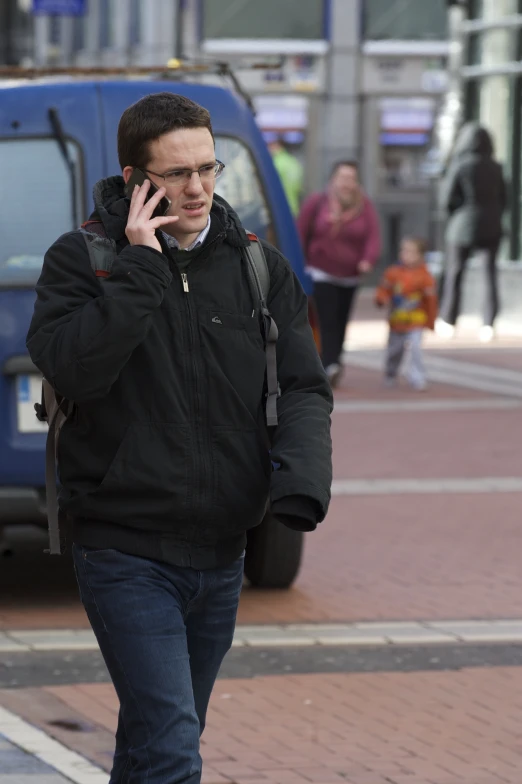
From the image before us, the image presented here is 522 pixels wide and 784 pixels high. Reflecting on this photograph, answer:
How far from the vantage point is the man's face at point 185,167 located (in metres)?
3.79

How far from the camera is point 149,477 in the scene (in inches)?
149

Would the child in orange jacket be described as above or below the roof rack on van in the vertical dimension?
below

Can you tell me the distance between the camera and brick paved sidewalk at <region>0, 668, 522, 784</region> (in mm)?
5309

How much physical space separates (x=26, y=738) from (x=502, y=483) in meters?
5.46

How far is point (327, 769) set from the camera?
531cm

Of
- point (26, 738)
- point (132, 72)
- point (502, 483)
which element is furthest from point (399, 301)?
point (26, 738)

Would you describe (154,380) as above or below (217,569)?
above

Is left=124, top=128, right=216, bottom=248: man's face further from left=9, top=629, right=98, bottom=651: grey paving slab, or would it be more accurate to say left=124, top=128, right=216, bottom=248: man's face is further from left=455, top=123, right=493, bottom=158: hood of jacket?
left=455, top=123, right=493, bottom=158: hood of jacket

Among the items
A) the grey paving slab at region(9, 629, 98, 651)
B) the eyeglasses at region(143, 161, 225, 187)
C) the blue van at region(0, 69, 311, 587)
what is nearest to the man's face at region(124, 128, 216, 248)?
the eyeglasses at region(143, 161, 225, 187)

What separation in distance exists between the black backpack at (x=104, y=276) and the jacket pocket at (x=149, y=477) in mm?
160

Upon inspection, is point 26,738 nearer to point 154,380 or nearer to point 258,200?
point 154,380

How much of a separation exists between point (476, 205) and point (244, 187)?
39.3 ft

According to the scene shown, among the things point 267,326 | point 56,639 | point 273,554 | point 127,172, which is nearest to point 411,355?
point 273,554

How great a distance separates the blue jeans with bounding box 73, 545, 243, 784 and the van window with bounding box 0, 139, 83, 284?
3583mm
